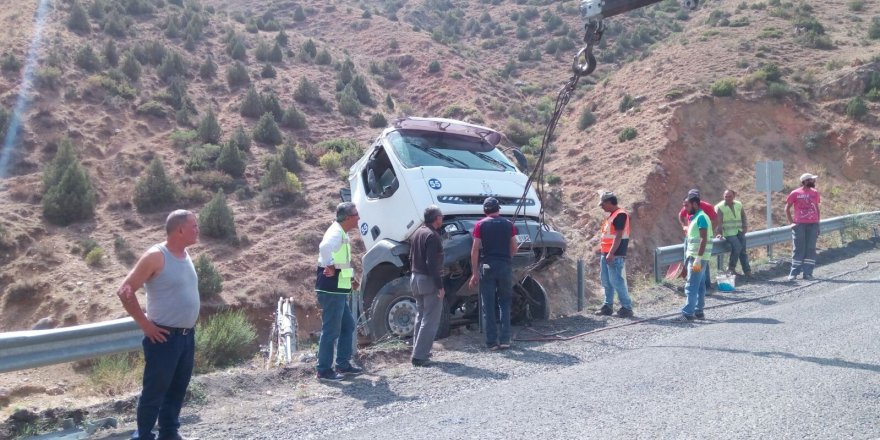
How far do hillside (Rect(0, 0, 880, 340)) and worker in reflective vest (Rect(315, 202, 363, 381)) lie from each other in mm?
9223

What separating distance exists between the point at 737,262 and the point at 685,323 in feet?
19.0

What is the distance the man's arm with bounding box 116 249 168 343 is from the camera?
4606mm

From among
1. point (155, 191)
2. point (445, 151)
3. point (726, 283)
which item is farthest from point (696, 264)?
point (155, 191)

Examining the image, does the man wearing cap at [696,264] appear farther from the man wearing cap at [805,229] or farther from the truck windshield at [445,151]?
the man wearing cap at [805,229]

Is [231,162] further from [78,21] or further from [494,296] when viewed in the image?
[494,296]

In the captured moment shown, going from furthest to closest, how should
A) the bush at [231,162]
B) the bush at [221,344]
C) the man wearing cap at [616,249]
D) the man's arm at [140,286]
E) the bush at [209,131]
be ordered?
the bush at [209,131] < the bush at [231,162] < the man wearing cap at [616,249] < the bush at [221,344] < the man's arm at [140,286]

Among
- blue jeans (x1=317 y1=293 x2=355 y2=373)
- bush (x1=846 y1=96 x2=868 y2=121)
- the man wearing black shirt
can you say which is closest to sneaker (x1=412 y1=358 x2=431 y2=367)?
the man wearing black shirt

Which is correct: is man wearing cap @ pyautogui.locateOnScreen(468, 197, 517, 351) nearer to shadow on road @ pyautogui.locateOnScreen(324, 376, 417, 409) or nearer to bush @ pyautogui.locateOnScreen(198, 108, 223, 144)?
shadow on road @ pyautogui.locateOnScreen(324, 376, 417, 409)

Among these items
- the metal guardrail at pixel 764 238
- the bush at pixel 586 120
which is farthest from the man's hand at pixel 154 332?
the bush at pixel 586 120

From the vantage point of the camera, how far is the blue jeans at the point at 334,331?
23.4 feet

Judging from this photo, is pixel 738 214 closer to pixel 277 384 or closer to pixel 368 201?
pixel 368 201

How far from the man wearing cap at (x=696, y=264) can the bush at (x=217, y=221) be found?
13032 mm

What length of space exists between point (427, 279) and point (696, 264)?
402 centimetres

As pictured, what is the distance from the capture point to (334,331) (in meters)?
7.18
